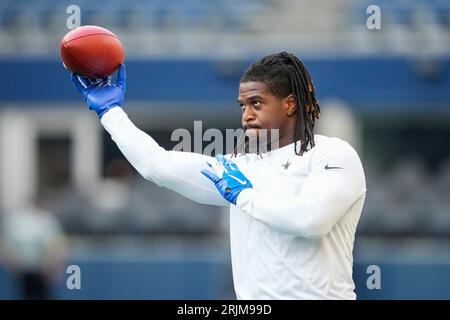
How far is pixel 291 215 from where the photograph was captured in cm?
379

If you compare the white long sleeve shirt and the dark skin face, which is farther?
the dark skin face

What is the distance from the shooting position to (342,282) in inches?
155

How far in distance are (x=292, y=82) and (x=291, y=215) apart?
1.88ft

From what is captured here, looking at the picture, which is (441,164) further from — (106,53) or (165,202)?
(106,53)

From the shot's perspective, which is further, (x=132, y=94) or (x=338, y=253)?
→ (x=132, y=94)

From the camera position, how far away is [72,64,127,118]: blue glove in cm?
423

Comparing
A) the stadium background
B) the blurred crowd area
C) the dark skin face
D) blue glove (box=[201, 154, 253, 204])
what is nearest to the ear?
the dark skin face

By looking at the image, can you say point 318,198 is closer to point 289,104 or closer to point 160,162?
point 289,104

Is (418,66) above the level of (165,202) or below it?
above

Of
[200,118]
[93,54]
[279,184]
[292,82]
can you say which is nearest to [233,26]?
[200,118]

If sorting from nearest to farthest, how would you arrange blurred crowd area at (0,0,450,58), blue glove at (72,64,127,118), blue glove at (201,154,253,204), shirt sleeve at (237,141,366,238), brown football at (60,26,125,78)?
1. shirt sleeve at (237,141,366,238)
2. blue glove at (201,154,253,204)
3. blue glove at (72,64,127,118)
4. brown football at (60,26,125,78)
5. blurred crowd area at (0,0,450,58)

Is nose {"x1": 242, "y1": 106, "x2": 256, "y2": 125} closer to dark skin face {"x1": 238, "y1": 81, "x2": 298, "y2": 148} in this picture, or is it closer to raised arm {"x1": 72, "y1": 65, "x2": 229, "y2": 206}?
dark skin face {"x1": 238, "y1": 81, "x2": 298, "y2": 148}

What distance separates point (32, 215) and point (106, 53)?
7243mm
